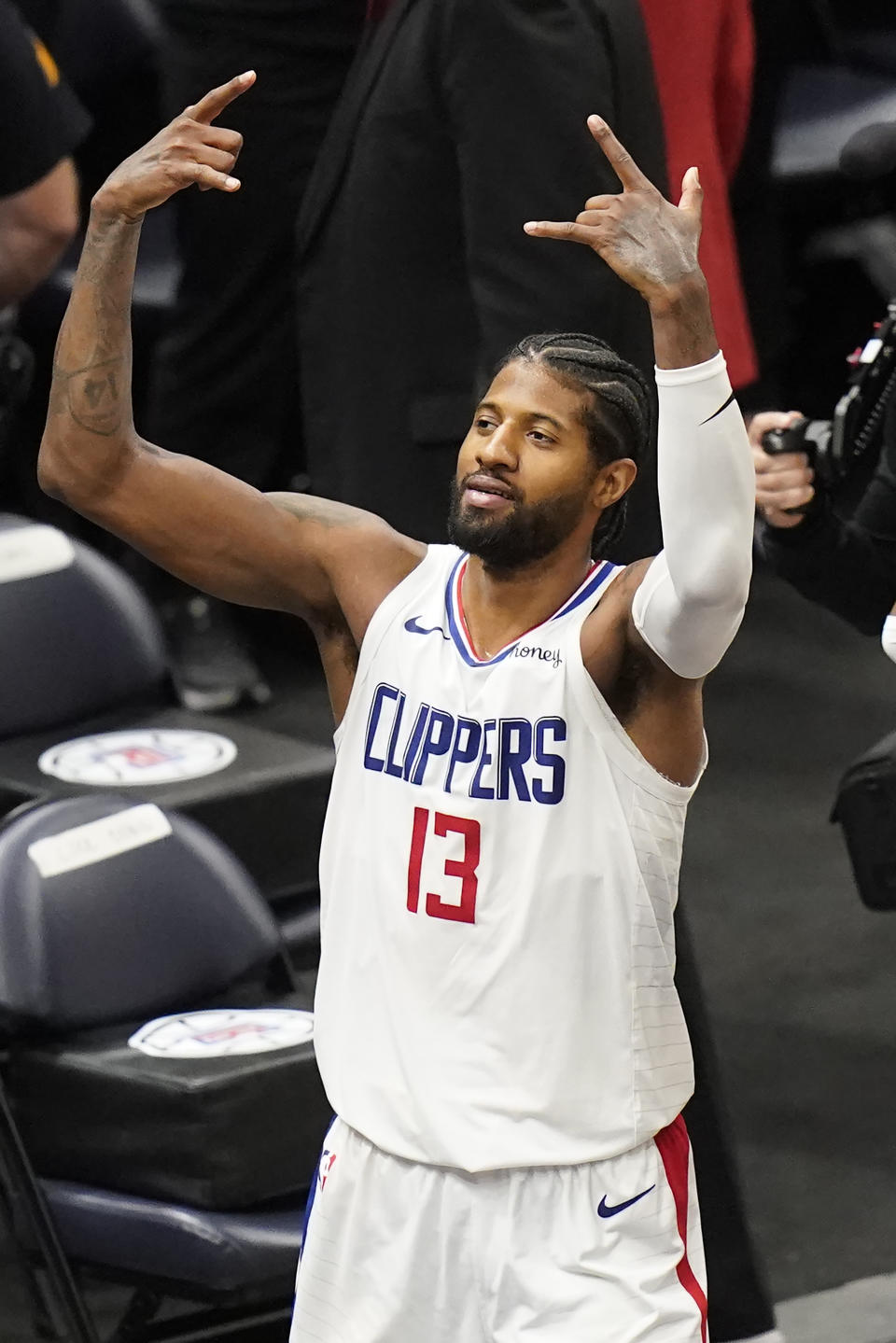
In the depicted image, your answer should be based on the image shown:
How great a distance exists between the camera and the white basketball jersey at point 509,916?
2303 mm

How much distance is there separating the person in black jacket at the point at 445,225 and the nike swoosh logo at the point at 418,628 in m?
0.86

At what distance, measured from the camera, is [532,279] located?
3.24 meters

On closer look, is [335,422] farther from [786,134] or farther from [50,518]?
[786,134]

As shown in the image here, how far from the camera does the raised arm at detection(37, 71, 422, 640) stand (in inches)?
94.2

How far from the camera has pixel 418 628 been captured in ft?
7.89

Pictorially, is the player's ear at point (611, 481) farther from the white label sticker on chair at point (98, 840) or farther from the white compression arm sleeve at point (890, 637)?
the white label sticker on chair at point (98, 840)

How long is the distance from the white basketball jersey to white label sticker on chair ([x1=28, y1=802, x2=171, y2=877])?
78 cm

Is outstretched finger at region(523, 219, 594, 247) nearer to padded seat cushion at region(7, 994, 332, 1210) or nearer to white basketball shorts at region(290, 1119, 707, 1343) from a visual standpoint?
white basketball shorts at region(290, 1119, 707, 1343)

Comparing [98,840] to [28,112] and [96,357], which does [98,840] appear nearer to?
[96,357]

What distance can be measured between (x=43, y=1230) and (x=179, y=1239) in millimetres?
166

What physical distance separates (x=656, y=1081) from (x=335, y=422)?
57.0 inches

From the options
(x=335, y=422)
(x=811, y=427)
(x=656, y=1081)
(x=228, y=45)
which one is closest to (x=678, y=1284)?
(x=656, y=1081)

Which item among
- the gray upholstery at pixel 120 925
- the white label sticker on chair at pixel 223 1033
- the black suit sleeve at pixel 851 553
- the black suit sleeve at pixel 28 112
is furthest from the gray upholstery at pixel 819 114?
the white label sticker on chair at pixel 223 1033

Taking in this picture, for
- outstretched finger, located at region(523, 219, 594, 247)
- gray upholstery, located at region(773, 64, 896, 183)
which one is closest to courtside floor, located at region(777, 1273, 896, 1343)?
outstretched finger, located at region(523, 219, 594, 247)
